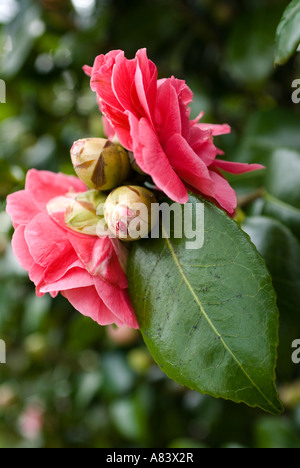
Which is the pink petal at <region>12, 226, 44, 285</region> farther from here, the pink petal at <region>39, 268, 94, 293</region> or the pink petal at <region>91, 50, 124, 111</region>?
the pink petal at <region>91, 50, 124, 111</region>

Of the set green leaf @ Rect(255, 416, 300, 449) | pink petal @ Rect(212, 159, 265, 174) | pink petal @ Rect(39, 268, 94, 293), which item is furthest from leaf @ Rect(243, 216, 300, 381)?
green leaf @ Rect(255, 416, 300, 449)

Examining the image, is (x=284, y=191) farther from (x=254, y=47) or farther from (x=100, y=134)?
(x=100, y=134)

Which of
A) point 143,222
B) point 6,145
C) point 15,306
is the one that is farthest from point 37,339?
point 143,222

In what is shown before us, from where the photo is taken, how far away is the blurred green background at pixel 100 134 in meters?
0.94

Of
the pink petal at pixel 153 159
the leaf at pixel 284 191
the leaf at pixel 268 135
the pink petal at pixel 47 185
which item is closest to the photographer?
the pink petal at pixel 153 159

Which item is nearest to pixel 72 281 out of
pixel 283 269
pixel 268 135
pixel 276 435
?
pixel 283 269

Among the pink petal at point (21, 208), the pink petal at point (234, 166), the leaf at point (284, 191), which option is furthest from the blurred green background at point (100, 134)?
the pink petal at point (21, 208)

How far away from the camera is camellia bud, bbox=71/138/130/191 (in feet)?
1.47

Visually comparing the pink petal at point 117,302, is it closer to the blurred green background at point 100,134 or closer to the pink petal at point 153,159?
the pink petal at point 153,159

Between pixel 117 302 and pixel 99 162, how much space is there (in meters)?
0.14

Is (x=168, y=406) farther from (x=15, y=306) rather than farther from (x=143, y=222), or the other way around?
(x=143, y=222)

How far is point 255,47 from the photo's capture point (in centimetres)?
98

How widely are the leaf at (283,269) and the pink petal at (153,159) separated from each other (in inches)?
9.5

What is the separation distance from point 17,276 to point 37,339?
0.50 m
